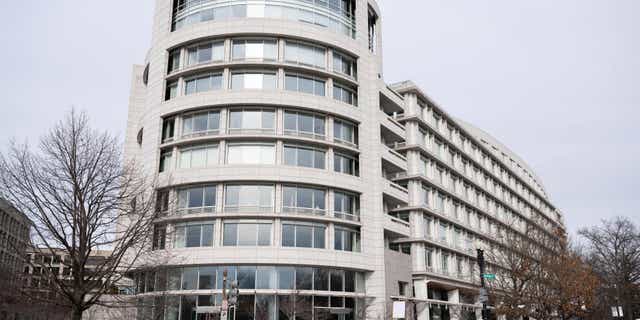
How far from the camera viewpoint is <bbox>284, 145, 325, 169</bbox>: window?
45.8 metres

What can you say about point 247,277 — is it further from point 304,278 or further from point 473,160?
point 473,160

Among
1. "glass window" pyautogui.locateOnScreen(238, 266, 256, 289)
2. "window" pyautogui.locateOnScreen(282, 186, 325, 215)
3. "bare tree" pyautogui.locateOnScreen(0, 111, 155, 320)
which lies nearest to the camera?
"bare tree" pyautogui.locateOnScreen(0, 111, 155, 320)

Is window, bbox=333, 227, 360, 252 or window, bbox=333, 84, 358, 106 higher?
window, bbox=333, 84, 358, 106

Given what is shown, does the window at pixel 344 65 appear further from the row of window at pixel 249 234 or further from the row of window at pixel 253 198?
the row of window at pixel 249 234

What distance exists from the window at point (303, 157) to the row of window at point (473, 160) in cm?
2159

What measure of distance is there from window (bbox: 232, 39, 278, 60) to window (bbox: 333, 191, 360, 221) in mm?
12742

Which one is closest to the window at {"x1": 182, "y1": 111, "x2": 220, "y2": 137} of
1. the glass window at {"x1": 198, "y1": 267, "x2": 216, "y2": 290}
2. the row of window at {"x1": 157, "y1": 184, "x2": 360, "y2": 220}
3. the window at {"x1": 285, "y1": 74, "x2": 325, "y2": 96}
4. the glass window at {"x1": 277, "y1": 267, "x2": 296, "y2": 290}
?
the row of window at {"x1": 157, "y1": 184, "x2": 360, "y2": 220}

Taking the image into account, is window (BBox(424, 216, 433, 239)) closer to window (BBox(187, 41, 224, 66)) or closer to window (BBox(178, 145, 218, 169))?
window (BBox(178, 145, 218, 169))

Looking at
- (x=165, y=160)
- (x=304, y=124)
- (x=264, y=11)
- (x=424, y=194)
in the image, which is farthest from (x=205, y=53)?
(x=424, y=194)

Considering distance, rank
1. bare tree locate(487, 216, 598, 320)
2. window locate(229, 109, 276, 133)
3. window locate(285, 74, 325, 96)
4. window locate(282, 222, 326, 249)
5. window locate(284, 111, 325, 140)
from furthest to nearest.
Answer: bare tree locate(487, 216, 598, 320) → window locate(285, 74, 325, 96) → window locate(284, 111, 325, 140) → window locate(229, 109, 276, 133) → window locate(282, 222, 326, 249)

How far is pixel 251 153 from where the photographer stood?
45312 mm

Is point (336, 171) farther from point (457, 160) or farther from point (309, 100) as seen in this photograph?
point (457, 160)

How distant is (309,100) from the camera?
155ft

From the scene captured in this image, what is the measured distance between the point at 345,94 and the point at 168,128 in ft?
51.0
